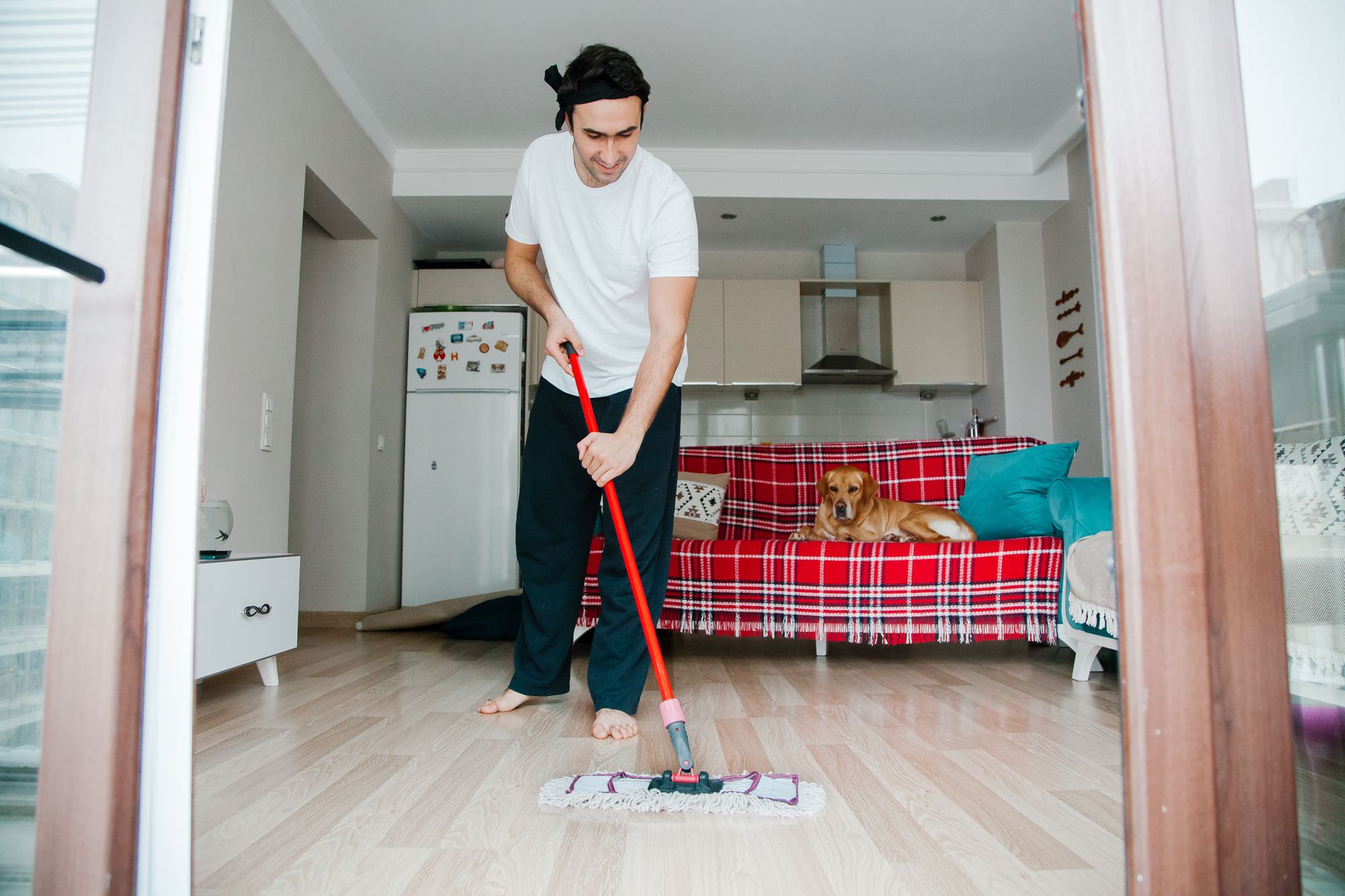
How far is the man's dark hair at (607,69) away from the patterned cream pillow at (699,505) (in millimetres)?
1738

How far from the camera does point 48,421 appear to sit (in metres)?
0.70

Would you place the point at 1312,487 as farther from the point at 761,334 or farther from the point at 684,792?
the point at 761,334

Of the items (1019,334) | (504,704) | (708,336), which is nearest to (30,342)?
(504,704)

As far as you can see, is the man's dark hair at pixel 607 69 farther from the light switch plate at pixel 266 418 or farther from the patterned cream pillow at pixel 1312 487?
the light switch plate at pixel 266 418

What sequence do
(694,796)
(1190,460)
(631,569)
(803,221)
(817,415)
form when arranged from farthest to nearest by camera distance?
(817,415), (803,221), (631,569), (694,796), (1190,460)

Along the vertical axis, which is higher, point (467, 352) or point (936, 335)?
point (936, 335)

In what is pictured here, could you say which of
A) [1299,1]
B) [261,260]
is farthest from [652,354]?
[261,260]

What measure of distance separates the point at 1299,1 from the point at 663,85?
10.8 ft

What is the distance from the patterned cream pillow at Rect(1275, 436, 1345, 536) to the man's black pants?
118 cm

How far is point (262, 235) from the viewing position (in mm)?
2805

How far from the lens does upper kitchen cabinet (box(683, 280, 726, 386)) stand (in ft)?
16.0

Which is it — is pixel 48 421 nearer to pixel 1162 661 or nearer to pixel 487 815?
pixel 487 815

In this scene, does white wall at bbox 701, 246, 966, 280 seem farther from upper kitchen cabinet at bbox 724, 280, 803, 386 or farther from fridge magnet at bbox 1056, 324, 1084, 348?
fridge magnet at bbox 1056, 324, 1084, 348

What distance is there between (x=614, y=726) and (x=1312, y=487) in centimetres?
124
